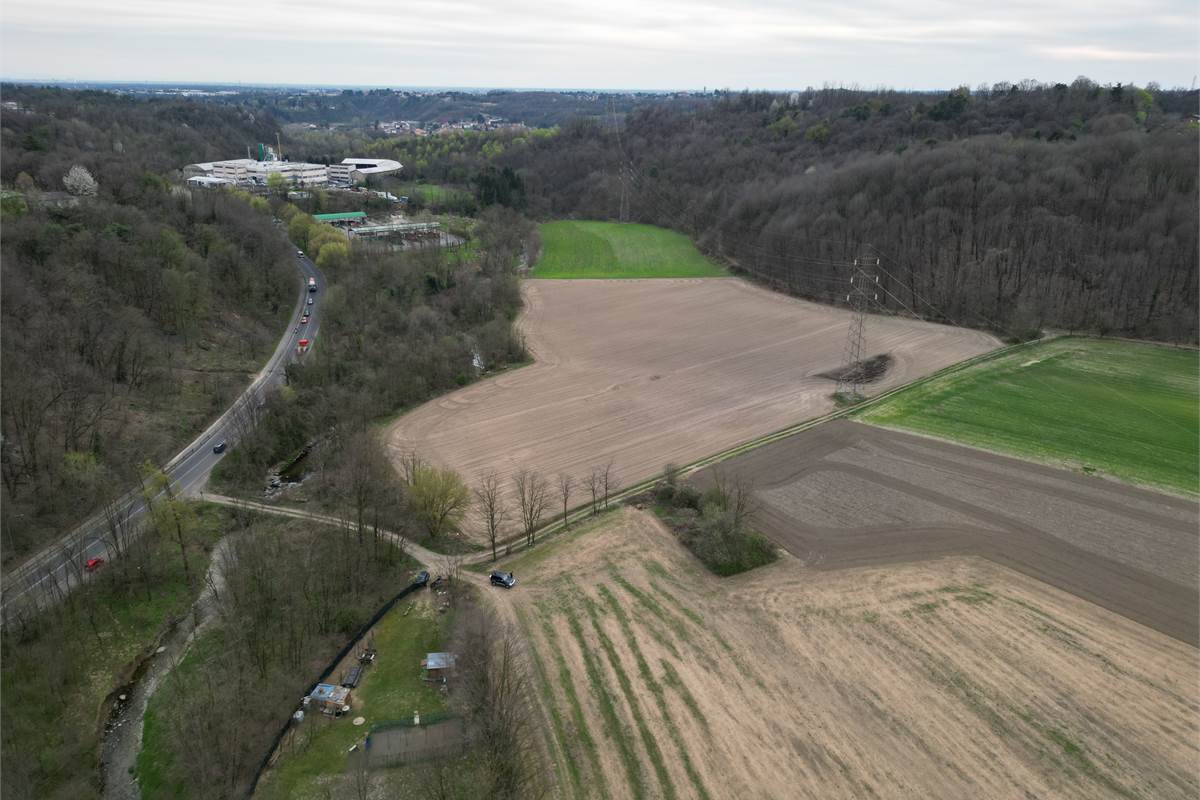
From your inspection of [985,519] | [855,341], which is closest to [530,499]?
[985,519]

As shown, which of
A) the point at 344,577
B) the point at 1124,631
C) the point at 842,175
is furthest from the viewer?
the point at 842,175

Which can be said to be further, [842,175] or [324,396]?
[842,175]

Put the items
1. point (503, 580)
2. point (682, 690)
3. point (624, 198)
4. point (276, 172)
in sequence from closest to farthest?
1. point (682, 690)
2. point (503, 580)
3. point (276, 172)
4. point (624, 198)

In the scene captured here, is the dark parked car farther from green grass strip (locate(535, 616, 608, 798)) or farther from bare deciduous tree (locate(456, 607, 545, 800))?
green grass strip (locate(535, 616, 608, 798))

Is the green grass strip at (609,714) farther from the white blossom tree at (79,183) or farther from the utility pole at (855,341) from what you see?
the white blossom tree at (79,183)

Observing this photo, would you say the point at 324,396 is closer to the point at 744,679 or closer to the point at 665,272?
the point at 744,679

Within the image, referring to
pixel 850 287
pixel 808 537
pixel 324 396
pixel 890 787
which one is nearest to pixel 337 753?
pixel 890 787

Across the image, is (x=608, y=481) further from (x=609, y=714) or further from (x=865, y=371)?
(x=865, y=371)
